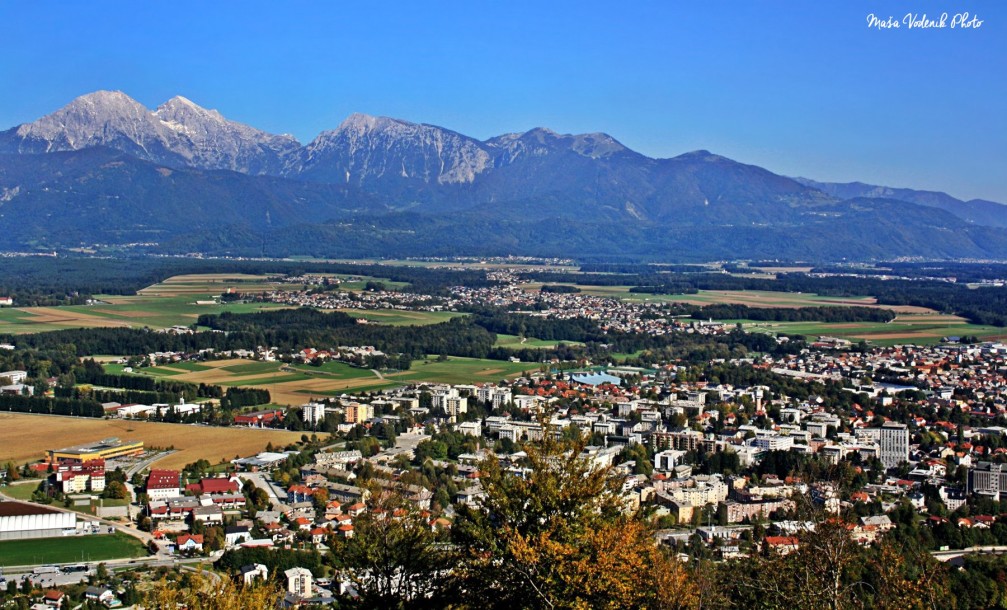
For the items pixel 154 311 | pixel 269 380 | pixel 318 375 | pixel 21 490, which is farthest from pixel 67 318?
pixel 21 490

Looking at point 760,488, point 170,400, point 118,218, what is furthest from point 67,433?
point 118,218

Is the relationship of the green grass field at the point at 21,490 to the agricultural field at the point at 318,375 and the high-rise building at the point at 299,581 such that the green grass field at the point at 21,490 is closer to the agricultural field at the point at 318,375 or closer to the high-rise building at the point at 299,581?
the high-rise building at the point at 299,581

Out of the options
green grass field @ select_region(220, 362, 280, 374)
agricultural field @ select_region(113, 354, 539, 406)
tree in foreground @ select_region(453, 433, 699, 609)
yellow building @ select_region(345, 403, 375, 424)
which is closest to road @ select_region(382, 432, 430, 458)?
yellow building @ select_region(345, 403, 375, 424)

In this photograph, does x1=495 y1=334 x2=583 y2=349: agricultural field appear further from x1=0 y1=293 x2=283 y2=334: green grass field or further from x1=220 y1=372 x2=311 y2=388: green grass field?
x1=0 y1=293 x2=283 y2=334: green grass field

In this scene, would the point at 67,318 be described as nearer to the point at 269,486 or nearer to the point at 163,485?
the point at 269,486

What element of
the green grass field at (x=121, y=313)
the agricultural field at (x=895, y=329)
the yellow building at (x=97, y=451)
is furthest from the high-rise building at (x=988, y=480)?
the green grass field at (x=121, y=313)

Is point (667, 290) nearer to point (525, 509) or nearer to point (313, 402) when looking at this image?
point (313, 402)
